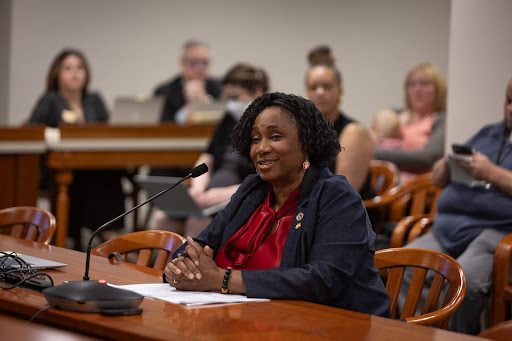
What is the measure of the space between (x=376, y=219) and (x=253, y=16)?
5.15 m

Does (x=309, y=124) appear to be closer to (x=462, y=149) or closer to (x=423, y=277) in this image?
(x=423, y=277)

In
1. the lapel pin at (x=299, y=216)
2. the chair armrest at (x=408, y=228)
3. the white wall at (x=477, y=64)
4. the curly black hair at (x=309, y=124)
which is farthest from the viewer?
the white wall at (x=477, y=64)

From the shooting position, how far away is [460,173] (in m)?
3.41

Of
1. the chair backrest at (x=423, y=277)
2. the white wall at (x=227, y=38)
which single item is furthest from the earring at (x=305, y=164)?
the white wall at (x=227, y=38)

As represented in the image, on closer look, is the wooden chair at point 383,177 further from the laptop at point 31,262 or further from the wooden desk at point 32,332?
the wooden desk at point 32,332

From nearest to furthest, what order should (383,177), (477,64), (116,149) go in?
(477,64) < (383,177) < (116,149)

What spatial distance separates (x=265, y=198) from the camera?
7.60ft

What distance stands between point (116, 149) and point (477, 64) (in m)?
2.79

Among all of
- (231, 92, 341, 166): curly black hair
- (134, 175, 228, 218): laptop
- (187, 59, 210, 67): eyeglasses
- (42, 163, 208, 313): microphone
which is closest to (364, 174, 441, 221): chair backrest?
(134, 175, 228, 218): laptop

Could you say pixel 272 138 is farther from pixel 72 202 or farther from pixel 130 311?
pixel 72 202

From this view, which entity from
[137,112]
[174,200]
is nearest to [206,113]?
[137,112]

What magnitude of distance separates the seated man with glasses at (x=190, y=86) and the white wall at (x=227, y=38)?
105 cm

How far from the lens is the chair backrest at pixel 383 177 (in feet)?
15.3

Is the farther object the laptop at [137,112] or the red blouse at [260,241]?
the laptop at [137,112]
